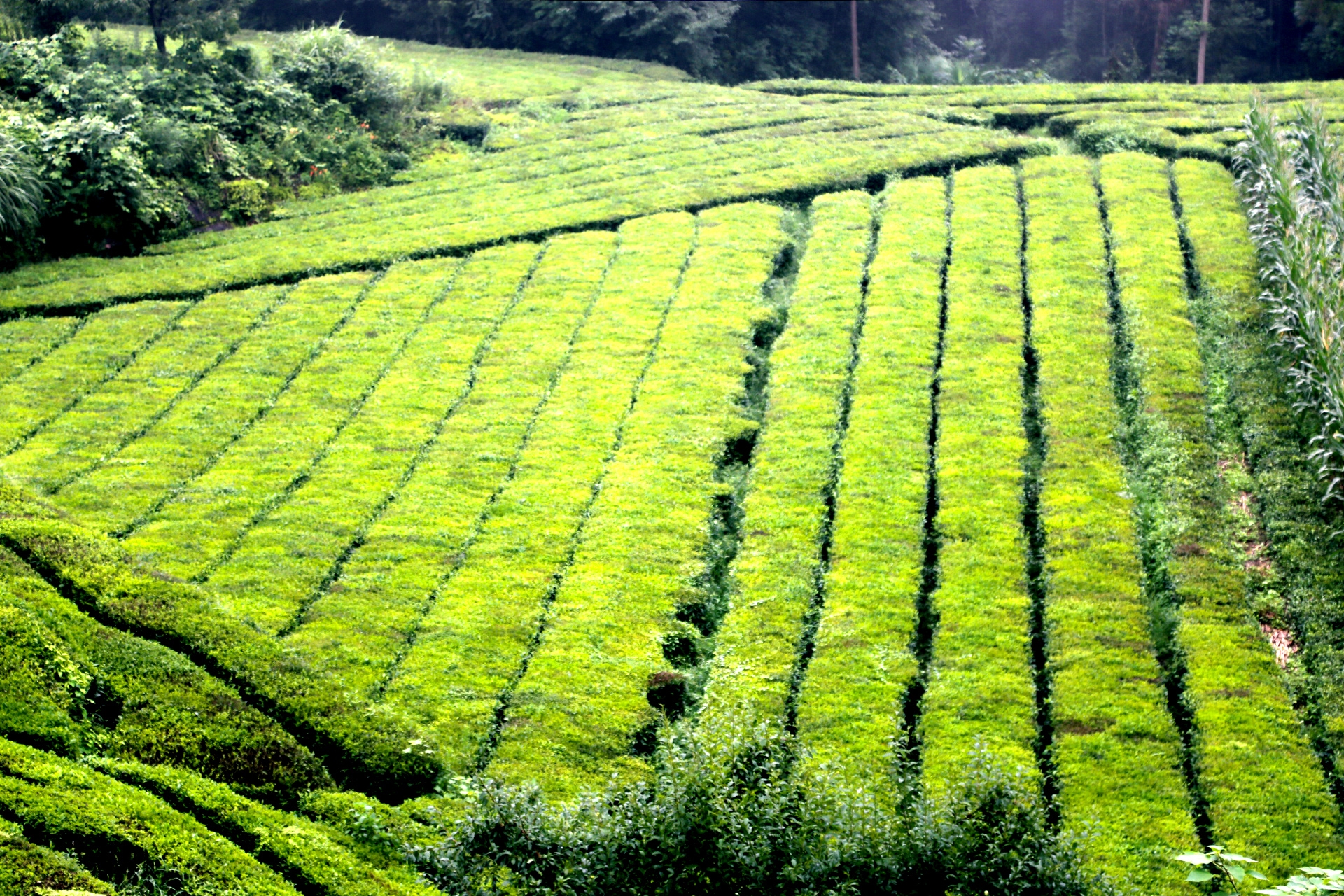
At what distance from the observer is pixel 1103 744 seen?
464 inches

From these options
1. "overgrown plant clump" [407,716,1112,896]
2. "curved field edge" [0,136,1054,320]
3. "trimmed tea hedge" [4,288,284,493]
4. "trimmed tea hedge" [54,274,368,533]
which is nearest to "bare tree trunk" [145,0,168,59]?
"curved field edge" [0,136,1054,320]

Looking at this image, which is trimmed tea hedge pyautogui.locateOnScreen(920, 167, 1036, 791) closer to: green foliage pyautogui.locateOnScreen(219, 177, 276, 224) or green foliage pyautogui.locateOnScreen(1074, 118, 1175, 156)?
green foliage pyautogui.locateOnScreen(1074, 118, 1175, 156)

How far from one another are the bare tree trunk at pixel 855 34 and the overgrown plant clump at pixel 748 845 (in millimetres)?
43786

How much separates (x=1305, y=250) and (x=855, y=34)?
3370cm

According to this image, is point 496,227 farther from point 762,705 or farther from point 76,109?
point 762,705

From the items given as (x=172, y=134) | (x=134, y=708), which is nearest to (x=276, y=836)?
(x=134, y=708)

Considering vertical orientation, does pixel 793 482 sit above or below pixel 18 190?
below

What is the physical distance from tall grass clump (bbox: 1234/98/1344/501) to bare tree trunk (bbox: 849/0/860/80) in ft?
82.3

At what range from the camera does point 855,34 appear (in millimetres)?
48750

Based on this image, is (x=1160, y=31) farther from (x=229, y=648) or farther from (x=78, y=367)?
(x=229, y=648)

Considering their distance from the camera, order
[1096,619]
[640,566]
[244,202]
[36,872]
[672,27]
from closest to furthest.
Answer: [36,872] → [1096,619] → [640,566] → [244,202] → [672,27]

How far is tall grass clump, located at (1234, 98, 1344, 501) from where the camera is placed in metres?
15.4

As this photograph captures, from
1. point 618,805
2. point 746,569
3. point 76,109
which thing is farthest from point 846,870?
point 76,109

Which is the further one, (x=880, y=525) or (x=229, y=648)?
(x=880, y=525)
